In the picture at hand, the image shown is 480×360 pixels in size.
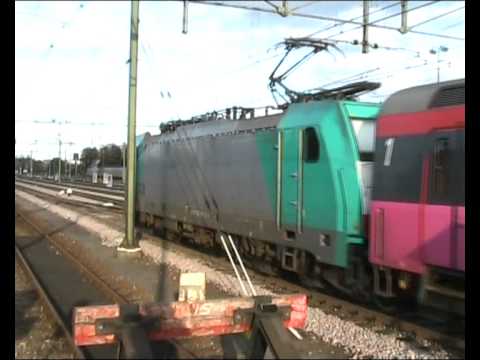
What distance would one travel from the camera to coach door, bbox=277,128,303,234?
10297 millimetres

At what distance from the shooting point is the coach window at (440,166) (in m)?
7.29

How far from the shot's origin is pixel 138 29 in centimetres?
1577

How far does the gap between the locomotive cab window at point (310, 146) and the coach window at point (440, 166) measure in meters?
2.65

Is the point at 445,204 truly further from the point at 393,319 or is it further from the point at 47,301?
the point at 47,301

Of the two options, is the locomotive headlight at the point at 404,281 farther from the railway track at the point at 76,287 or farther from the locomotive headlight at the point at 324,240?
the railway track at the point at 76,287

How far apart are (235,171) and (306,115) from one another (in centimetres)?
293

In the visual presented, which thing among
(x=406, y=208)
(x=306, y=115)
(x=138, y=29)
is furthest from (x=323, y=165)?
(x=138, y=29)

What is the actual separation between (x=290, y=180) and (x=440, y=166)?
3566mm

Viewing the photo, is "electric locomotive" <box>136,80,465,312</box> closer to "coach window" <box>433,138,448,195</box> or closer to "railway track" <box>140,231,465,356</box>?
"coach window" <box>433,138,448,195</box>

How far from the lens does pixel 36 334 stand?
27.8 feet

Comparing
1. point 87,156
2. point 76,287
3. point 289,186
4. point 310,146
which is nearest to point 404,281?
point 310,146

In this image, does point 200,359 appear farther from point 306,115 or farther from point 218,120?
point 218,120

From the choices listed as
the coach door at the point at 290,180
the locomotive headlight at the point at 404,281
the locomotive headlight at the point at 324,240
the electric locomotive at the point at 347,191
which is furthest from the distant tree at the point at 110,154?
the locomotive headlight at the point at 404,281

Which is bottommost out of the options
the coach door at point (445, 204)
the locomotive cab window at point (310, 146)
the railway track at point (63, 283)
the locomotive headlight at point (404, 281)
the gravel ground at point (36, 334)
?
the gravel ground at point (36, 334)
